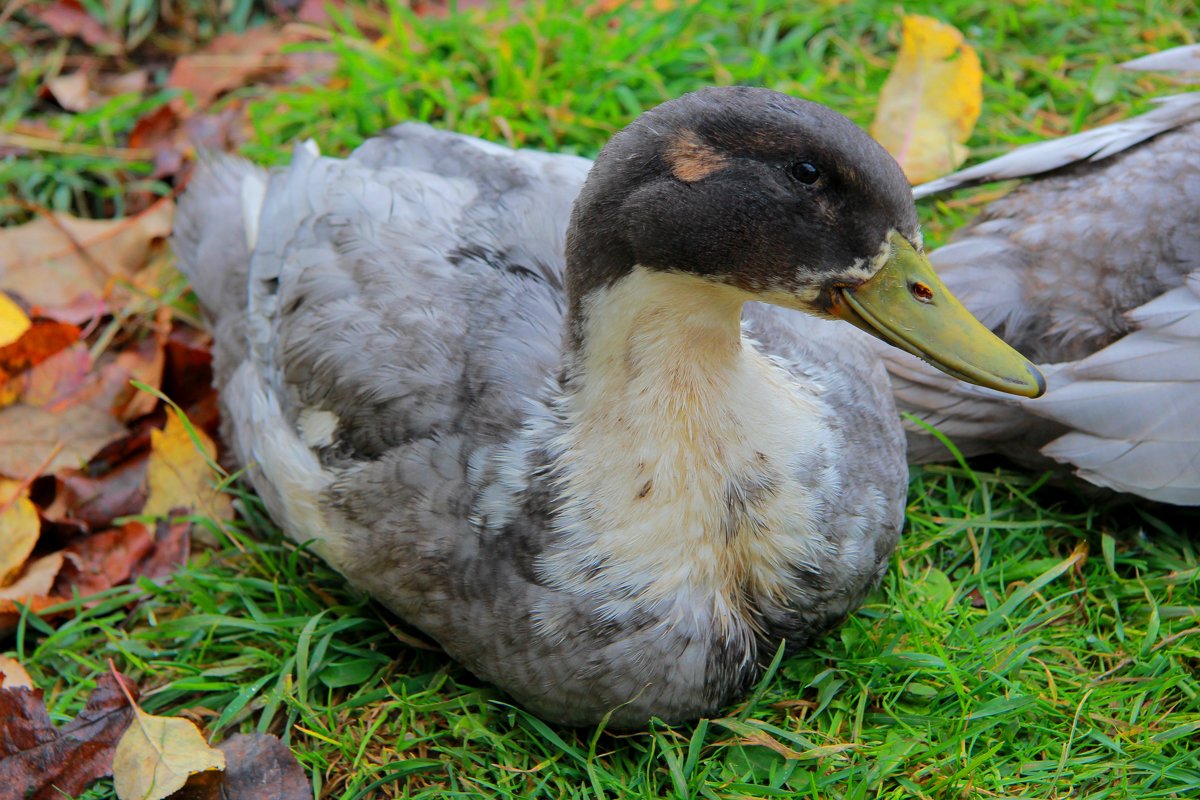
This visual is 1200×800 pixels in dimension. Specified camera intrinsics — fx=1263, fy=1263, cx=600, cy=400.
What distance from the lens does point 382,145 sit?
320 cm

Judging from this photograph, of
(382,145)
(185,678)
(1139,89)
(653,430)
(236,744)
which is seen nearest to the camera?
(653,430)

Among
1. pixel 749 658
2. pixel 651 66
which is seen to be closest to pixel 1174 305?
pixel 749 658

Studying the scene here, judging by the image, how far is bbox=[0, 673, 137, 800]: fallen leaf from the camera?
8.21 feet

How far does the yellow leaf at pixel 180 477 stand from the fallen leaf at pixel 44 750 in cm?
66

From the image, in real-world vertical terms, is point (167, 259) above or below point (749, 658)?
below

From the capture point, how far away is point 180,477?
3182 millimetres

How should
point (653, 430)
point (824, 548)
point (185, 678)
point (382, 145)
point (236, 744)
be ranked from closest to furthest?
point (653, 430)
point (824, 548)
point (236, 744)
point (185, 678)
point (382, 145)

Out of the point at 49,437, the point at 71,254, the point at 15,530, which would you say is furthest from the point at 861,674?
the point at 71,254

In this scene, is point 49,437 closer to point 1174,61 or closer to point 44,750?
point 44,750

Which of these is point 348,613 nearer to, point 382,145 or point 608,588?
point 608,588

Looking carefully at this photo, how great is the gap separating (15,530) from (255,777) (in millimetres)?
980

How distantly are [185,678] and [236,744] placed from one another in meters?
0.27

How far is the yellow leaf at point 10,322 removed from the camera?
3.34 m

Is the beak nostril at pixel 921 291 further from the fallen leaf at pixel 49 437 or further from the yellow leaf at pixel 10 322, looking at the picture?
the yellow leaf at pixel 10 322
